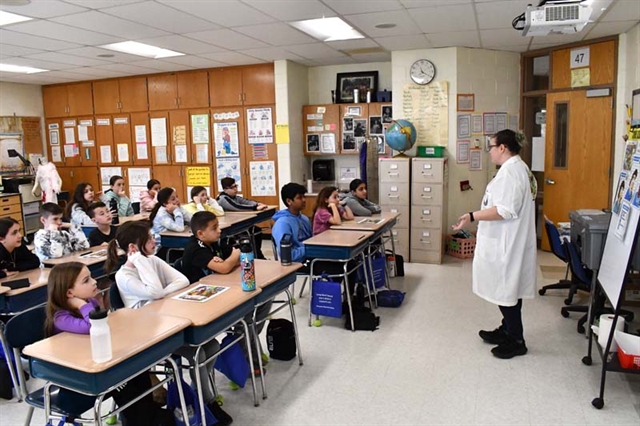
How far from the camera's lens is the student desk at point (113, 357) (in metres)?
2.04

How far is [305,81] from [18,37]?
4155mm

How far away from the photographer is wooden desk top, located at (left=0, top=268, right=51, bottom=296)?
3223mm

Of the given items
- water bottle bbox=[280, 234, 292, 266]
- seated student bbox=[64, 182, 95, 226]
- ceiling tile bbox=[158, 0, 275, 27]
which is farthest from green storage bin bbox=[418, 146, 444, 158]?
seated student bbox=[64, 182, 95, 226]

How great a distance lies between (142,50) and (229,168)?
7.46 ft

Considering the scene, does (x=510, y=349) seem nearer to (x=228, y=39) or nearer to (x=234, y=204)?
(x=234, y=204)

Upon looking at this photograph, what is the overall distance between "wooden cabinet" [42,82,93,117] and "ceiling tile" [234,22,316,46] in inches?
178

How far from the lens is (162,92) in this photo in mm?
8461

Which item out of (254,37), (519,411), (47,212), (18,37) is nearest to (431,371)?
(519,411)

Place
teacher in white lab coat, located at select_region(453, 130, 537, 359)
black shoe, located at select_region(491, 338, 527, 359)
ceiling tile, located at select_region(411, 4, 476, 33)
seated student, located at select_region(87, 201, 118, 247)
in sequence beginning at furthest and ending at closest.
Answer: ceiling tile, located at select_region(411, 4, 476, 33) < seated student, located at select_region(87, 201, 118, 247) < black shoe, located at select_region(491, 338, 527, 359) < teacher in white lab coat, located at select_region(453, 130, 537, 359)

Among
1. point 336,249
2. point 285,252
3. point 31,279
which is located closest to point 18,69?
point 31,279

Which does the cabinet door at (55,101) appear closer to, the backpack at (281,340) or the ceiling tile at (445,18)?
the ceiling tile at (445,18)

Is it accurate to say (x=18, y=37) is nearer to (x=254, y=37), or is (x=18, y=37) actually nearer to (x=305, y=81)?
(x=254, y=37)

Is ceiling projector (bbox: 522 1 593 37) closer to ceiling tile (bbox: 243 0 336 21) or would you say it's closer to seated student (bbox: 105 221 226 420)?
ceiling tile (bbox: 243 0 336 21)

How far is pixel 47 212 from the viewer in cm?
424
